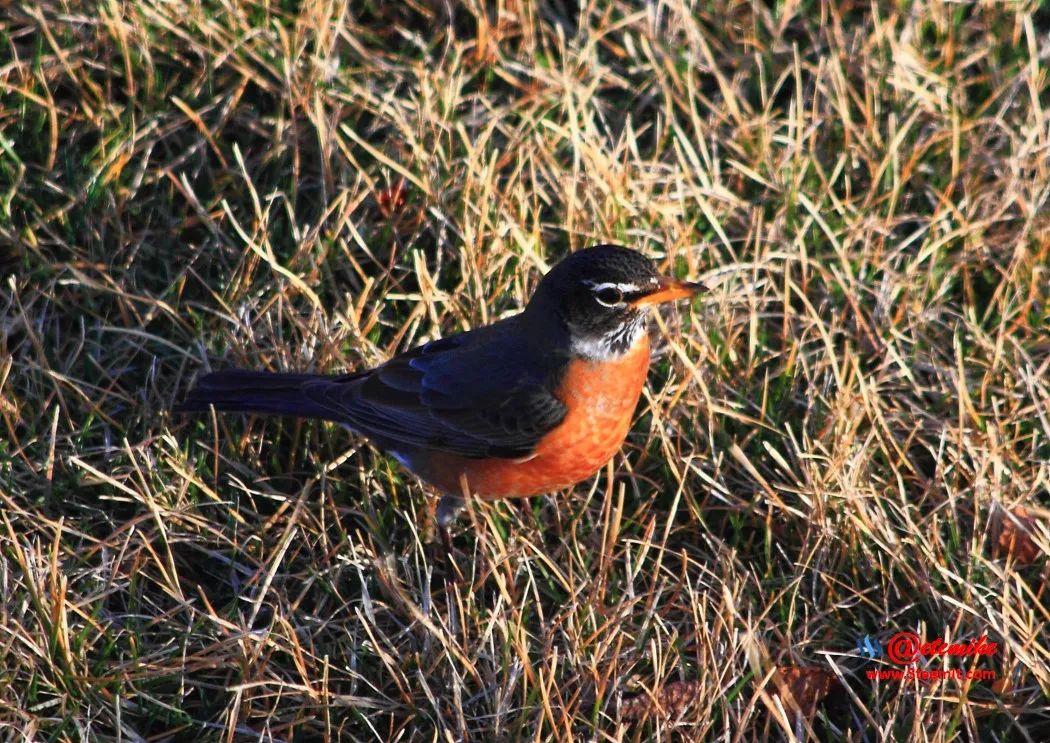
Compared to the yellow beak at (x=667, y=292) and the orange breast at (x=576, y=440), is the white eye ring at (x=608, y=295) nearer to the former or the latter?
the yellow beak at (x=667, y=292)

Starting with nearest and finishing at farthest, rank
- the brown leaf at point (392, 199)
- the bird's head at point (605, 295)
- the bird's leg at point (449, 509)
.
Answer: the bird's head at point (605, 295) < the bird's leg at point (449, 509) < the brown leaf at point (392, 199)

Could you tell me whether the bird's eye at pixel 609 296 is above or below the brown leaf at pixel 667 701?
above

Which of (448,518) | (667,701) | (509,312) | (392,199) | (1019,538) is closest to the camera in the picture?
(667,701)

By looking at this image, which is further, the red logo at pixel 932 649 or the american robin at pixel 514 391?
the american robin at pixel 514 391

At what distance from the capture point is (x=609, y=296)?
12.2 feet

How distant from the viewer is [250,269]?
4.35m

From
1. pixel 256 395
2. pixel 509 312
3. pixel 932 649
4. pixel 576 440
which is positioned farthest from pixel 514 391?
pixel 932 649

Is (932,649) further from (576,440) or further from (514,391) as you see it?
(514,391)

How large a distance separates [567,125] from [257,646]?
2503 millimetres

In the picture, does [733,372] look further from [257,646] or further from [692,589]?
[257,646]

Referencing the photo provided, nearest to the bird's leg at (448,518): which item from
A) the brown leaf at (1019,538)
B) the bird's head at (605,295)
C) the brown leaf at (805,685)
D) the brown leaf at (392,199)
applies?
the bird's head at (605,295)

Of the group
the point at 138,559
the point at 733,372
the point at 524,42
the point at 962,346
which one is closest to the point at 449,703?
the point at 138,559

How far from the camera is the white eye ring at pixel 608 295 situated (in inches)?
145

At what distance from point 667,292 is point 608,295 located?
0.19m
